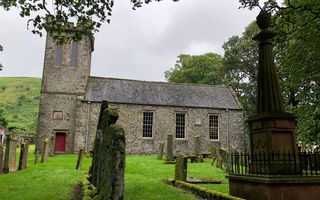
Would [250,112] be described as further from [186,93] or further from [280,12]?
[280,12]

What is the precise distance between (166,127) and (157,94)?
4.04m

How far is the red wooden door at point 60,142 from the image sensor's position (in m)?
28.7

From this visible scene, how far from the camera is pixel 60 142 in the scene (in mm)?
28734

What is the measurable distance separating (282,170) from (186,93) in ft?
87.0

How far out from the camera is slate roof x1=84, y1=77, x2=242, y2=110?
3014 cm

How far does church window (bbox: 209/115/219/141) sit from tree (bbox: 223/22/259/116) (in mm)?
10242

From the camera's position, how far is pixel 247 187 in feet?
24.3

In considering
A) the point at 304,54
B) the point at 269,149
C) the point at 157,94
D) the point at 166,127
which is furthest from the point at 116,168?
the point at 157,94

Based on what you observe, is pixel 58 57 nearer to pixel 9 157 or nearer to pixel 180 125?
pixel 180 125

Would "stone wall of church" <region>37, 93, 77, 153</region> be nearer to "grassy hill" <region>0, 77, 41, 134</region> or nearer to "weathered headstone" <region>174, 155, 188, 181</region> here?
"weathered headstone" <region>174, 155, 188, 181</region>

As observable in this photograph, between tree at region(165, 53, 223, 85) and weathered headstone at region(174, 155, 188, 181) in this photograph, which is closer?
weathered headstone at region(174, 155, 188, 181)

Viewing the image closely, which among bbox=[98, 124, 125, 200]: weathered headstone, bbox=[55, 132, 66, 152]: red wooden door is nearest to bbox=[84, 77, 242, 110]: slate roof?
bbox=[55, 132, 66, 152]: red wooden door

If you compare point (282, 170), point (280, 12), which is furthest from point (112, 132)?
point (280, 12)

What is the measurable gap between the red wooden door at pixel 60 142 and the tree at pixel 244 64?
79.4 ft
